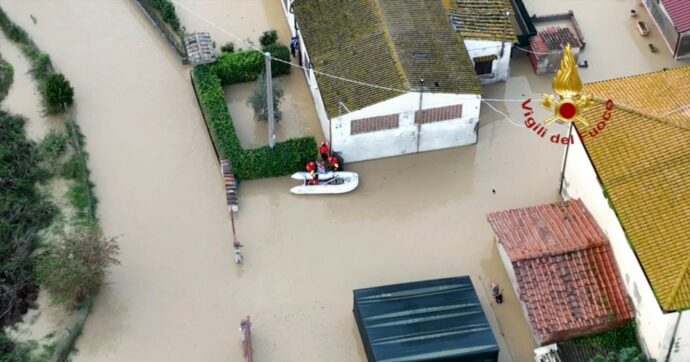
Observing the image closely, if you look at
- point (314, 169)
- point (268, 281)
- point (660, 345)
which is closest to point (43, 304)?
point (268, 281)

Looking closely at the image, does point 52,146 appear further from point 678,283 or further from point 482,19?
point 678,283

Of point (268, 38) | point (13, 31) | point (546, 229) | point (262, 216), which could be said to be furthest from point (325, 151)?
point (13, 31)

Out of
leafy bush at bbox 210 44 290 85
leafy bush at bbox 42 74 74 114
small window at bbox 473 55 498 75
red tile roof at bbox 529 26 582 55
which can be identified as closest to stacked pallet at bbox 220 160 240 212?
leafy bush at bbox 210 44 290 85

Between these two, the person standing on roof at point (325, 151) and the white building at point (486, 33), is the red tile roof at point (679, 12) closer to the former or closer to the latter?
the white building at point (486, 33)

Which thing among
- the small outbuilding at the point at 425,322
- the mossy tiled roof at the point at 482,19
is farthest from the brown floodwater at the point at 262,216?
the mossy tiled roof at the point at 482,19

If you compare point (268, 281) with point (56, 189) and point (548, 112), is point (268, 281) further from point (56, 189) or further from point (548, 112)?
point (548, 112)

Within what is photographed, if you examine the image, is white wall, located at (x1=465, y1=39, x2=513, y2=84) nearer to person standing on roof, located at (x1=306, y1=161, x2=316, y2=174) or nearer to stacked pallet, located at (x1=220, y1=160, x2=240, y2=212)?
person standing on roof, located at (x1=306, y1=161, x2=316, y2=174)
